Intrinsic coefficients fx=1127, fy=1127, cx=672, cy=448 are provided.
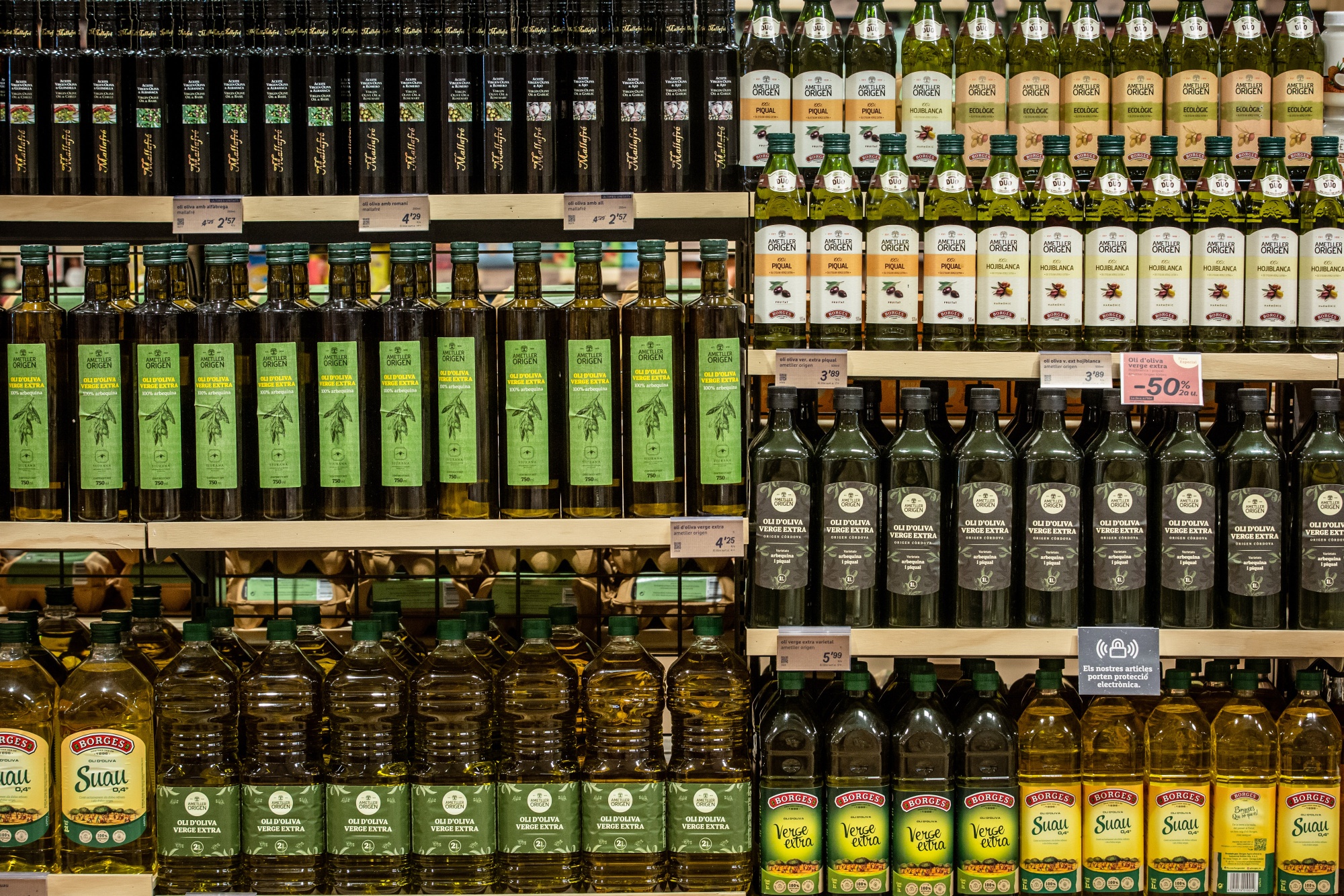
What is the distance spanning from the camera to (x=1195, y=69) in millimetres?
2119

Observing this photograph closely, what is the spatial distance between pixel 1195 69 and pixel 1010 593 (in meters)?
1.05

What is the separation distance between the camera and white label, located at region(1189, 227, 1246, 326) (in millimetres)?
2002

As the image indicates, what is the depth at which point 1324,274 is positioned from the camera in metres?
2.00

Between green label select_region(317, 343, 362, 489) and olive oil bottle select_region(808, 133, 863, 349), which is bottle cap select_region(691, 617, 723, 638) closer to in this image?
olive oil bottle select_region(808, 133, 863, 349)

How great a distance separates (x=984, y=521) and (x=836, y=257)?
1.75ft

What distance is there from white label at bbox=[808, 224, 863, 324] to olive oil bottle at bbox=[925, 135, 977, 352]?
13 cm

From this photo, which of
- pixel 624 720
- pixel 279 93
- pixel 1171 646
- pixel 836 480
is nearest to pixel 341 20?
pixel 279 93

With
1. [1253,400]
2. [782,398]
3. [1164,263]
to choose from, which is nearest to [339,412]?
[782,398]

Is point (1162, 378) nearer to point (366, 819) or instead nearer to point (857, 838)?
point (857, 838)

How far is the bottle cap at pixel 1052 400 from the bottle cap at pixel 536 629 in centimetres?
96

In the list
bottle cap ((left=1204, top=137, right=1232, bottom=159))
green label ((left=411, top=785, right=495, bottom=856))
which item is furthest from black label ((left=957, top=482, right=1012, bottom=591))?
green label ((left=411, top=785, right=495, bottom=856))

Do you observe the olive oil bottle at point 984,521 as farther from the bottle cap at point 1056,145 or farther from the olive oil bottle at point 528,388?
the olive oil bottle at point 528,388

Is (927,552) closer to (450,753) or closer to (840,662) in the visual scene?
(840,662)

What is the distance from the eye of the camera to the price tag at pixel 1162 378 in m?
1.94
